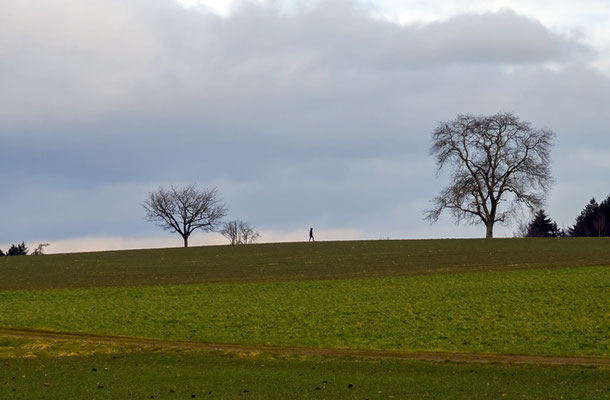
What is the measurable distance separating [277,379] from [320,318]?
14036mm

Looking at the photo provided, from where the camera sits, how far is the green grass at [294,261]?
5431 cm

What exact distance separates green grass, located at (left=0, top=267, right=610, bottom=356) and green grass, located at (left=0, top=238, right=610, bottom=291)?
4.99 m

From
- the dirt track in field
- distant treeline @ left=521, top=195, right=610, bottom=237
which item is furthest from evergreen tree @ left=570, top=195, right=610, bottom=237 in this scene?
the dirt track in field

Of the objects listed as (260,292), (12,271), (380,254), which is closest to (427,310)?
(260,292)

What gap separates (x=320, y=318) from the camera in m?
36.3

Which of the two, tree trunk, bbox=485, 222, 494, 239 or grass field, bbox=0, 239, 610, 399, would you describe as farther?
tree trunk, bbox=485, 222, 494, 239

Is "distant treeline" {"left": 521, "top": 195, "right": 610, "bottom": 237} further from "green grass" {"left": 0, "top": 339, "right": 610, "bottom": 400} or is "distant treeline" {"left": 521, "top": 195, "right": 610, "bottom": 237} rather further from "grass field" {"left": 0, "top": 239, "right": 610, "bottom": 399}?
"green grass" {"left": 0, "top": 339, "right": 610, "bottom": 400}

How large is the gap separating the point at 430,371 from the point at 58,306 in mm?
25140

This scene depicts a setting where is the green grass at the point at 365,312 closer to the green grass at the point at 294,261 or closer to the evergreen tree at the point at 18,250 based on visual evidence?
the green grass at the point at 294,261

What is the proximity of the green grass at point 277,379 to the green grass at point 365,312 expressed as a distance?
499 centimetres

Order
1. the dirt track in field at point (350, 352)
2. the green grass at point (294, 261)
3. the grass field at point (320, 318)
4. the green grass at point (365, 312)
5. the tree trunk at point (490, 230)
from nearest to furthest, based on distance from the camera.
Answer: the grass field at point (320, 318), the dirt track in field at point (350, 352), the green grass at point (365, 312), the green grass at point (294, 261), the tree trunk at point (490, 230)

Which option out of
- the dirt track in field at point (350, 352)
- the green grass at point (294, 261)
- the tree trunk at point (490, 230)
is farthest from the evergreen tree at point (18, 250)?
the dirt track in field at point (350, 352)

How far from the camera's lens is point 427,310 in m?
37.6

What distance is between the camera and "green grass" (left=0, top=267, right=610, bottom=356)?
1248 inches
